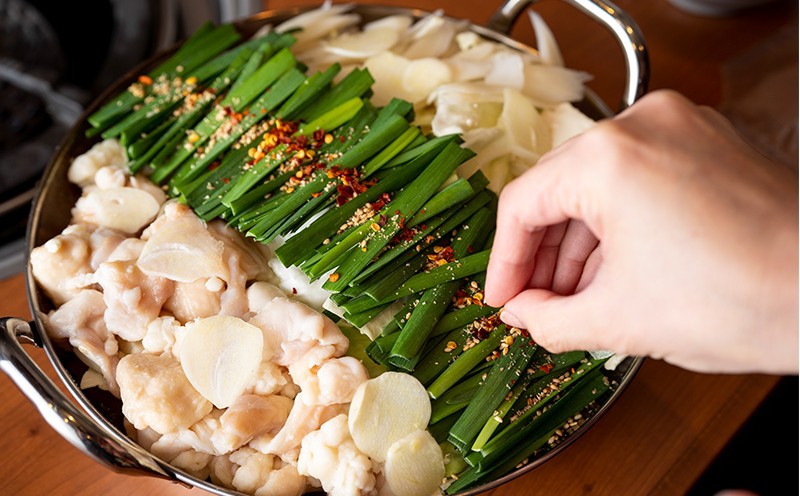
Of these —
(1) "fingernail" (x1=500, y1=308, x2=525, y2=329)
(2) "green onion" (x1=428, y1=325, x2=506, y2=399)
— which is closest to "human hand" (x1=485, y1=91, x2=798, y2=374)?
(1) "fingernail" (x1=500, y1=308, x2=525, y2=329)

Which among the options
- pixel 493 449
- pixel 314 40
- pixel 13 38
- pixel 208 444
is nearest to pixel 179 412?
pixel 208 444

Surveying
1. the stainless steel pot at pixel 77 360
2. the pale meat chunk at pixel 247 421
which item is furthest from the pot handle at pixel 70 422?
the pale meat chunk at pixel 247 421

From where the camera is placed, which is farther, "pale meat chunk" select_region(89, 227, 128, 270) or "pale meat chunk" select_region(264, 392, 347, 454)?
"pale meat chunk" select_region(89, 227, 128, 270)

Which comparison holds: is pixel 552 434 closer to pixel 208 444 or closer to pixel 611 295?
pixel 611 295

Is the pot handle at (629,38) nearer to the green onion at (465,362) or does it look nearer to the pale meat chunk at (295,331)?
the green onion at (465,362)

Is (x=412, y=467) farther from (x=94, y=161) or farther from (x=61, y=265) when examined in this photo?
(x=94, y=161)

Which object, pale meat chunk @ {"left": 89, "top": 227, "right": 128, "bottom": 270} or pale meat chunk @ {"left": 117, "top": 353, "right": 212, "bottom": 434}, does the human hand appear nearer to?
pale meat chunk @ {"left": 117, "top": 353, "right": 212, "bottom": 434}
